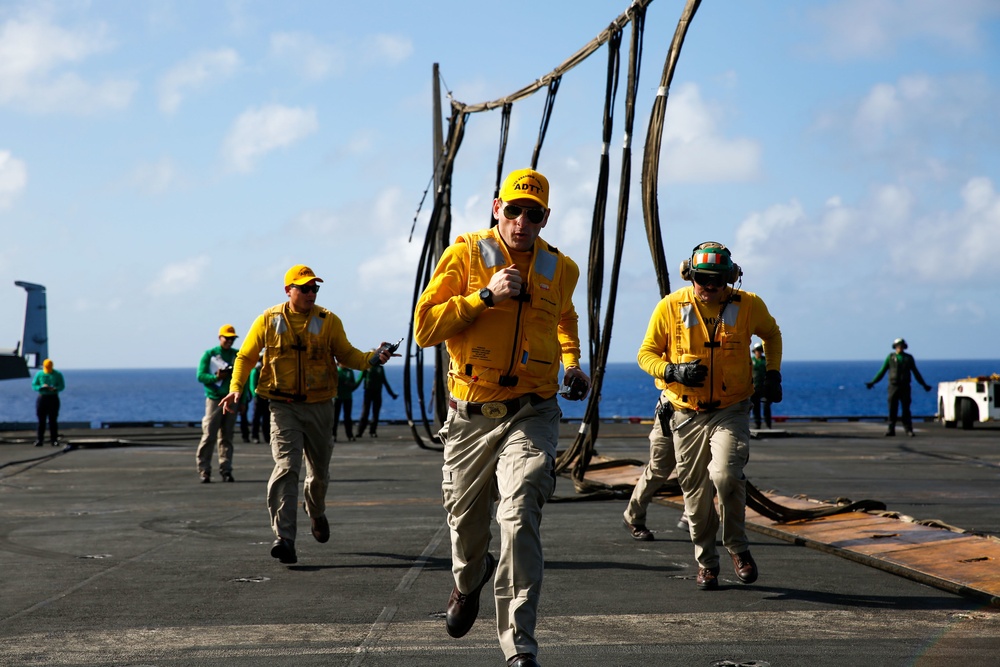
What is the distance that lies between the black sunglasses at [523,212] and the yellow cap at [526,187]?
0.13 ft

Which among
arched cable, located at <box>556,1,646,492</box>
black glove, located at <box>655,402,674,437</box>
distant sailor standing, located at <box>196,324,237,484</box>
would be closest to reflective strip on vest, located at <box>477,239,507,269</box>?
black glove, located at <box>655,402,674,437</box>

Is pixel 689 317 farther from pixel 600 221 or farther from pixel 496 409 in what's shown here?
pixel 600 221

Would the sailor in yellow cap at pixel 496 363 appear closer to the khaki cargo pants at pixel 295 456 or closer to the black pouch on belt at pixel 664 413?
the black pouch on belt at pixel 664 413

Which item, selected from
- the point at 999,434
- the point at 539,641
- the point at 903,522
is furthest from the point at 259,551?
the point at 999,434

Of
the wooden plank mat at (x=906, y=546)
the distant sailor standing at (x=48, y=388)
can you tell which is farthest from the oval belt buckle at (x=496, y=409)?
the distant sailor standing at (x=48, y=388)

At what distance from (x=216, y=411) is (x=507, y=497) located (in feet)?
37.0

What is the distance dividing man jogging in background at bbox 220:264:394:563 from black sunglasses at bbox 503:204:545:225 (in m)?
3.41

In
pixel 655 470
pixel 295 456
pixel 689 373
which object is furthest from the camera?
pixel 655 470

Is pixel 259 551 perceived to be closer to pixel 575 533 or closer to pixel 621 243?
pixel 575 533

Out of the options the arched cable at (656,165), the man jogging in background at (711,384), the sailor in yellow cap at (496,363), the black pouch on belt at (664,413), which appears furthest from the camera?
the arched cable at (656,165)

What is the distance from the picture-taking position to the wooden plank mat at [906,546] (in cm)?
741

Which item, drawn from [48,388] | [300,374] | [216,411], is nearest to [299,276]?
[300,374]

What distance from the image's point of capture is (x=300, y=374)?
357 inches

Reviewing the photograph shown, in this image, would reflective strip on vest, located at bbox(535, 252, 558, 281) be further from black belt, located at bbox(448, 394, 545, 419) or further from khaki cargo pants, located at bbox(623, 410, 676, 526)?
khaki cargo pants, located at bbox(623, 410, 676, 526)
